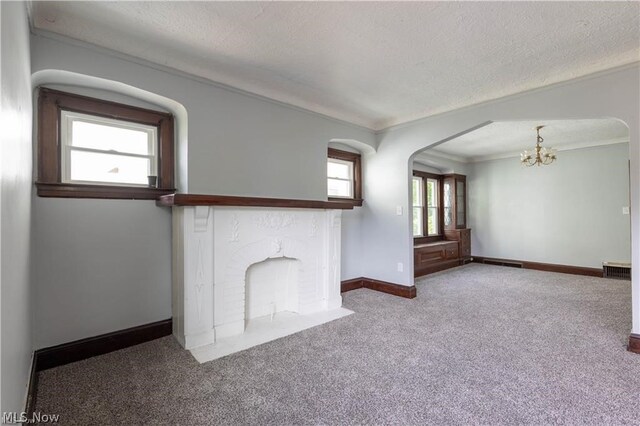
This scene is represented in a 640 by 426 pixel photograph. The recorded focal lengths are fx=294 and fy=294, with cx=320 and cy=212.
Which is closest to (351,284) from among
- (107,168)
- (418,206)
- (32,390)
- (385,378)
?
(385,378)

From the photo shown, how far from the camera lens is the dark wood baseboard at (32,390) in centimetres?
163

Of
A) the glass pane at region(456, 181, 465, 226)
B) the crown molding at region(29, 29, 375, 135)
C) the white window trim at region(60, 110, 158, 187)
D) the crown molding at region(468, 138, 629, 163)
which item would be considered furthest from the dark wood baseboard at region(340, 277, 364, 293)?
the crown molding at region(468, 138, 629, 163)

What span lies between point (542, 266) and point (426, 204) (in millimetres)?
2554

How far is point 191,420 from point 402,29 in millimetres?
2811

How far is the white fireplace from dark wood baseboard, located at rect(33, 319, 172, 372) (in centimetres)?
16

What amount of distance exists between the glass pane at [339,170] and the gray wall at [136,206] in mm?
821

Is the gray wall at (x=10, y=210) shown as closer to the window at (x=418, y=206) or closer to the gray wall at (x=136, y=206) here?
the gray wall at (x=136, y=206)

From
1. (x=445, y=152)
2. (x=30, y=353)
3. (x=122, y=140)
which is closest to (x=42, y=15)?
(x=122, y=140)

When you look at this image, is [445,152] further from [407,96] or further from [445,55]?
[445,55]

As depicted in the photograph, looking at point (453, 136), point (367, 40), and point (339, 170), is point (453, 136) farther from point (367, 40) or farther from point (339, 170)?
point (367, 40)

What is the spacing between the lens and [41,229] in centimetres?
214

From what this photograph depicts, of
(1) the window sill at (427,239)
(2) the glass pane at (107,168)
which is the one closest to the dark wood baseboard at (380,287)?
(1) the window sill at (427,239)

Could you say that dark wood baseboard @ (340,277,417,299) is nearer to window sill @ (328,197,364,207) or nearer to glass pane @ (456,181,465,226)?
window sill @ (328,197,364,207)

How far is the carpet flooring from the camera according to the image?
1.67 metres
